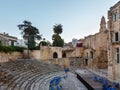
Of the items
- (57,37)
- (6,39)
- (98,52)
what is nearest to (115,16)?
(98,52)

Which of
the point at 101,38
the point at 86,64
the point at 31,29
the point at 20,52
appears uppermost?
the point at 31,29

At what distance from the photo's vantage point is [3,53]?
992 inches

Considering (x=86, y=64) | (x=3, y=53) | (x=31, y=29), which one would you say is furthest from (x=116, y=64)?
(x=31, y=29)

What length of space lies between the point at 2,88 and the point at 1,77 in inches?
105

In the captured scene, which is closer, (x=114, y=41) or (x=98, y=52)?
(x=114, y=41)

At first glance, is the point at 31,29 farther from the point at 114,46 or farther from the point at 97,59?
the point at 114,46

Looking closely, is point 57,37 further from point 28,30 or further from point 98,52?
point 98,52

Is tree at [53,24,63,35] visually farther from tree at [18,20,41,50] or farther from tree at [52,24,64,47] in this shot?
tree at [18,20,41,50]

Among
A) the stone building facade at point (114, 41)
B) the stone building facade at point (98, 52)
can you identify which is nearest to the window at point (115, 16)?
the stone building facade at point (114, 41)

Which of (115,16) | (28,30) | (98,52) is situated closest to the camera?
(115,16)

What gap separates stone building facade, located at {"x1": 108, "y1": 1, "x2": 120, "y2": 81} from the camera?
19.8 m

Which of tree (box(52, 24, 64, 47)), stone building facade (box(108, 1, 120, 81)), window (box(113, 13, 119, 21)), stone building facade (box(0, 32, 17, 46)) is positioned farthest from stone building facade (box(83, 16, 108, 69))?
stone building facade (box(0, 32, 17, 46))

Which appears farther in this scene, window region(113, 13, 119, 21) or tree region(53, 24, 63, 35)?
tree region(53, 24, 63, 35)

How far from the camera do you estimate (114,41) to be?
67.5 feet
